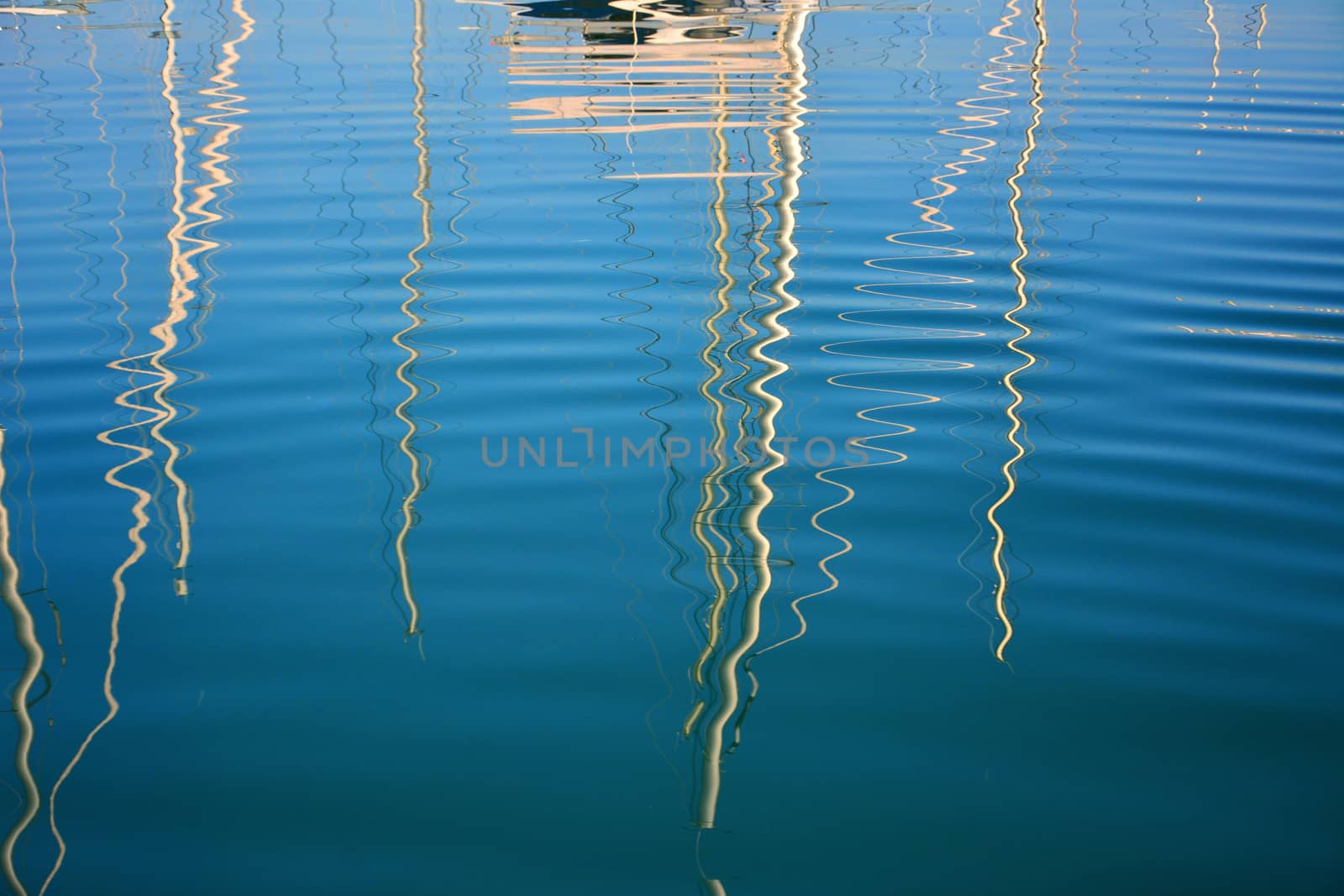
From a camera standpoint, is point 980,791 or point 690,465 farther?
point 690,465

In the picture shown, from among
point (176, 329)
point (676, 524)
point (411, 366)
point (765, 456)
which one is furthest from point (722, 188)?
point (676, 524)

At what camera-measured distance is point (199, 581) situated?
4000mm

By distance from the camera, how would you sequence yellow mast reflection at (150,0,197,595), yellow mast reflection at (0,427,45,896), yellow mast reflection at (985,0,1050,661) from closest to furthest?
1. yellow mast reflection at (0,427,45,896)
2. yellow mast reflection at (985,0,1050,661)
3. yellow mast reflection at (150,0,197,595)

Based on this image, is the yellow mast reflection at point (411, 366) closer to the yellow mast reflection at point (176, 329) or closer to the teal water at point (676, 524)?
the teal water at point (676, 524)

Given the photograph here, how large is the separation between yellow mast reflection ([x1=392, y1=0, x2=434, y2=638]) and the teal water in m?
0.04

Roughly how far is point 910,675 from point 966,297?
11.2 ft

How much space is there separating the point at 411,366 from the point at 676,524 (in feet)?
6.22

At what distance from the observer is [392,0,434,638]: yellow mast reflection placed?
158 inches

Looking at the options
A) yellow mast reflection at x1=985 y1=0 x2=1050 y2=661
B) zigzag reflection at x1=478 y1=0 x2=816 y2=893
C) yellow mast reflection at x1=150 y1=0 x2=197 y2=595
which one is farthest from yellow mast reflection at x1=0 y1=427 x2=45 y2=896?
yellow mast reflection at x1=985 y1=0 x2=1050 y2=661

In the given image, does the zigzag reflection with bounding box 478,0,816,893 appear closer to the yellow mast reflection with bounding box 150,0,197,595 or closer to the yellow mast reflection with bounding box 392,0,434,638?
the yellow mast reflection with bounding box 392,0,434,638

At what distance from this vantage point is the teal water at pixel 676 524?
9.59 ft

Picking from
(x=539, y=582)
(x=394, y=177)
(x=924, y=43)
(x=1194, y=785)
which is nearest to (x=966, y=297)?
(x=539, y=582)

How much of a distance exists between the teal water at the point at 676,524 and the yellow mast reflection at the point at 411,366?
36mm

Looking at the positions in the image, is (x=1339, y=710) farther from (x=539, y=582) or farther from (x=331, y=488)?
(x=331, y=488)
